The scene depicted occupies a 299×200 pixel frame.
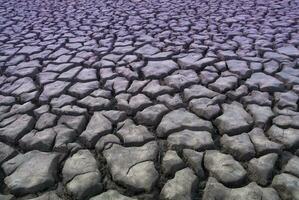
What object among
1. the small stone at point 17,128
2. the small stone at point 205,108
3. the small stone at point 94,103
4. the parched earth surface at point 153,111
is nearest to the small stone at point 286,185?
the parched earth surface at point 153,111

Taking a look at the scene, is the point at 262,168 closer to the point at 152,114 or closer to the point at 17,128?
the point at 152,114

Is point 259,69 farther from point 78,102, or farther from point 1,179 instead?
point 1,179

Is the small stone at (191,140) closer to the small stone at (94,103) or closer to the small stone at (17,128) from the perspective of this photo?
the small stone at (94,103)

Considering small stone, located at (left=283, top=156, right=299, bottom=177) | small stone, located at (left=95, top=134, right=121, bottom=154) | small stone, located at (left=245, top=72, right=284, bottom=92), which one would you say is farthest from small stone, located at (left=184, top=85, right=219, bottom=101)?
small stone, located at (left=283, top=156, right=299, bottom=177)

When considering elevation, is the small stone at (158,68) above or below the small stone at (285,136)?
below

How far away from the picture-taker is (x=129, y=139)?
204 cm

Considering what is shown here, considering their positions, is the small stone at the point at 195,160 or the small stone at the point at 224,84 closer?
the small stone at the point at 195,160

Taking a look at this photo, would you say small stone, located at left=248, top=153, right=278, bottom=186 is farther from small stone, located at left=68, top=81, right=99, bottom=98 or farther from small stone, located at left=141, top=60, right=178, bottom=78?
small stone, located at left=68, top=81, right=99, bottom=98

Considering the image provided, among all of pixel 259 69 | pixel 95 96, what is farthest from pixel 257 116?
pixel 95 96

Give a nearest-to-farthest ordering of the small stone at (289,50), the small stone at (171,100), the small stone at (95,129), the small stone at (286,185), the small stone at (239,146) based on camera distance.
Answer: the small stone at (286,185) < the small stone at (239,146) < the small stone at (95,129) < the small stone at (171,100) < the small stone at (289,50)

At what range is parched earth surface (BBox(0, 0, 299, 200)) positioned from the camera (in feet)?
5.60

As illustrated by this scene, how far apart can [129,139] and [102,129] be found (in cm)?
22

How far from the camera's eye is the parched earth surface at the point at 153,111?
171 cm

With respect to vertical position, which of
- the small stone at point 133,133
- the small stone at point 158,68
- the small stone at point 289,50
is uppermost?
the small stone at point 133,133
